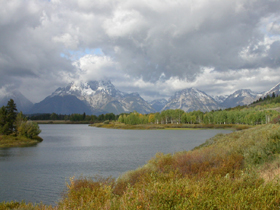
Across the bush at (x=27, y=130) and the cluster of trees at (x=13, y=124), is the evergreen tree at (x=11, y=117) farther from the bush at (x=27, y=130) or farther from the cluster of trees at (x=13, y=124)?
the bush at (x=27, y=130)

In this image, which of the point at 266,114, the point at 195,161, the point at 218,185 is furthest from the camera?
the point at 266,114

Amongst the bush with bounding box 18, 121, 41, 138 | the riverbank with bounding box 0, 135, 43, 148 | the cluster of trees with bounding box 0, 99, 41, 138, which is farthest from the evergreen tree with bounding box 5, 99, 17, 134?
the riverbank with bounding box 0, 135, 43, 148

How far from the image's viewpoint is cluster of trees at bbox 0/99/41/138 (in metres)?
71.1

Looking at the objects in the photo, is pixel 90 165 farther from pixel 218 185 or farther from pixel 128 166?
pixel 218 185

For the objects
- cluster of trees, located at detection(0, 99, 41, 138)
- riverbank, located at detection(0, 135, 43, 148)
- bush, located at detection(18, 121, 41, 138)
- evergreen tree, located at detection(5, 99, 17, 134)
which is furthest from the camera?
bush, located at detection(18, 121, 41, 138)

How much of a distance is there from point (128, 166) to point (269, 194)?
90.7ft

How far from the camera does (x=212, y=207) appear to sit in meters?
6.74

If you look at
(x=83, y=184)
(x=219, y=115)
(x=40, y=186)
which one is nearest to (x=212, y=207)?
(x=83, y=184)

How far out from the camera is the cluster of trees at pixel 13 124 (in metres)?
71.1

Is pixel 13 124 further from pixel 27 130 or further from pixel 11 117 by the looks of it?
pixel 27 130

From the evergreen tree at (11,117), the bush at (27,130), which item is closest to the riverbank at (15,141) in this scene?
the bush at (27,130)

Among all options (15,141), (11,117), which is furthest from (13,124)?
(15,141)

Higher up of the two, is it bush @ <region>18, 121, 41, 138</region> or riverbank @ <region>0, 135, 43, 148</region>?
bush @ <region>18, 121, 41, 138</region>

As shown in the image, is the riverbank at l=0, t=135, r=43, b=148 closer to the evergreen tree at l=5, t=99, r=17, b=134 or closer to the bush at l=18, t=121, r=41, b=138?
the bush at l=18, t=121, r=41, b=138
